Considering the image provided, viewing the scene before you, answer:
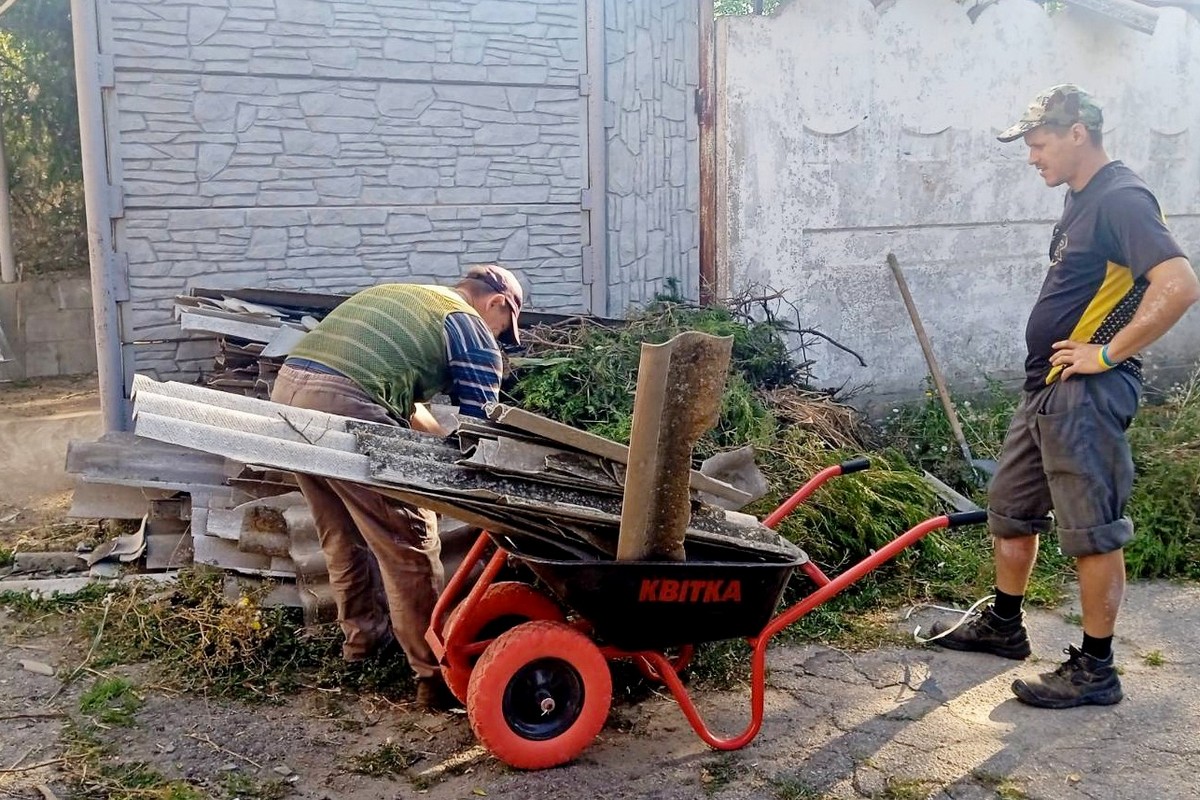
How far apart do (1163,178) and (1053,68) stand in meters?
1.68

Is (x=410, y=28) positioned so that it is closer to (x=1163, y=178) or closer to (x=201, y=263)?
(x=201, y=263)

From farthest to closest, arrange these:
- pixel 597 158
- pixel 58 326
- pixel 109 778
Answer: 1. pixel 58 326
2. pixel 597 158
3. pixel 109 778

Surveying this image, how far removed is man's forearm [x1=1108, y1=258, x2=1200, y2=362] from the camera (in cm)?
370

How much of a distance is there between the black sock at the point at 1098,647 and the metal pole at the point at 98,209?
5.09 meters

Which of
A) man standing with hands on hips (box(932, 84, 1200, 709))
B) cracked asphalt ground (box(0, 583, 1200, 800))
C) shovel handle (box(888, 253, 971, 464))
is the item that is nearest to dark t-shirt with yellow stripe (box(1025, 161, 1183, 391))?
man standing with hands on hips (box(932, 84, 1200, 709))

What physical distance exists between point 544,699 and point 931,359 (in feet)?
15.4

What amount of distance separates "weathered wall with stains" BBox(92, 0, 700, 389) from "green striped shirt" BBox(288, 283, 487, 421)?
241cm

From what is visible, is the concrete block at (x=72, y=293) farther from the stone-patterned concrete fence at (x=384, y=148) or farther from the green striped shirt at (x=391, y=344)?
the green striped shirt at (x=391, y=344)

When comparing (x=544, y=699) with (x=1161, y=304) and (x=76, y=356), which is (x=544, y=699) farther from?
(x=76, y=356)

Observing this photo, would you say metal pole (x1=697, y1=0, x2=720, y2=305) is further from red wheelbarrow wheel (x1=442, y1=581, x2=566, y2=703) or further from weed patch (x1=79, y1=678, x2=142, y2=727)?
weed patch (x1=79, y1=678, x2=142, y2=727)

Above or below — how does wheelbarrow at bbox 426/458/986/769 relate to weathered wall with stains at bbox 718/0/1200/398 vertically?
below

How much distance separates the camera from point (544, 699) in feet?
11.6

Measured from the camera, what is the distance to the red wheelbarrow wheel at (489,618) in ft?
12.4

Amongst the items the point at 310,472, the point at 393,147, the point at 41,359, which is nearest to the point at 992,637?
the point at 310,472
